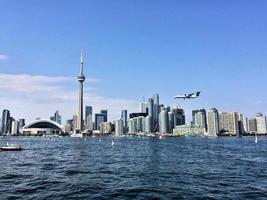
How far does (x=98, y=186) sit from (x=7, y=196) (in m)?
11.1

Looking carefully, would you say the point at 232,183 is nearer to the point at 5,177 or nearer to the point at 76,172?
the point at 76,172

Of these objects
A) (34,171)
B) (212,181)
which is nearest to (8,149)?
(34,171)

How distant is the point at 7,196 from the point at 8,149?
75.7 metres

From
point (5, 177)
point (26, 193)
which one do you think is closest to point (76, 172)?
point (5, 177)

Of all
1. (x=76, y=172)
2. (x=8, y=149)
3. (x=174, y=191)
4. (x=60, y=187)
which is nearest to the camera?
(x=174, y=191)

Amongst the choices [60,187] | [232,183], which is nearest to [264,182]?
[232,183]

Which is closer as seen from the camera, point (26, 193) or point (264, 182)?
point (26, 193)

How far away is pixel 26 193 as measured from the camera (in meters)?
36.2

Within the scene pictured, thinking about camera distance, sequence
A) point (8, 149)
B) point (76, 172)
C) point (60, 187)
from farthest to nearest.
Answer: point (8, 149) < point (76, 172) < point (60, 187)

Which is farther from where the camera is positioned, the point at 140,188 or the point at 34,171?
the point at 34,171

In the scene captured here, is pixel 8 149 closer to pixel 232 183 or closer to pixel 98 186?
pixel 98 186

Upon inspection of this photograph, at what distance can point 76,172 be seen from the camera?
53.2m

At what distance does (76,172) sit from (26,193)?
17.3m

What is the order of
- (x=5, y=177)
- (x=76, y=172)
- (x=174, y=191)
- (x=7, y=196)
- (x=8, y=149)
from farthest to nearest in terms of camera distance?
1. (x=8, y=149)
2. (x=76, y=172)
3. (x=5, y=177)
4. (x=174, y=191)
5. (x=7, y=196)
